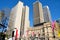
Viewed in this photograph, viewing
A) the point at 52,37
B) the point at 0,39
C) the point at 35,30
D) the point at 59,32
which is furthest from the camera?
the point at 35,30

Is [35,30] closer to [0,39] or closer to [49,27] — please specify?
[49,27]

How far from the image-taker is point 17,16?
190 m

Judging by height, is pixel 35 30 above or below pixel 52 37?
above

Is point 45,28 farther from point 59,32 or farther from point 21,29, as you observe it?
point 21,29

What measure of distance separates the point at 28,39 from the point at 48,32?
23.9 metres

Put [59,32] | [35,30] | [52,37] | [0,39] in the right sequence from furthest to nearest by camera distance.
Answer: [35,30] → [59,32] → [52,37] → [0,39]

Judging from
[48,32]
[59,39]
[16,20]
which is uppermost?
[16,20]

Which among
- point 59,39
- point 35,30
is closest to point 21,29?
point 35,30

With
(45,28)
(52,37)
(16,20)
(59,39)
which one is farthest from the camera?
(16,20)

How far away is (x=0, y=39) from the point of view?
91.7ft

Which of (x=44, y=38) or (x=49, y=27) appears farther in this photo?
(x=49, y=27)

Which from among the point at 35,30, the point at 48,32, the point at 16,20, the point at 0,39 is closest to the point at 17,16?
the point at 16,20

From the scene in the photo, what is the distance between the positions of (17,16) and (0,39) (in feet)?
535

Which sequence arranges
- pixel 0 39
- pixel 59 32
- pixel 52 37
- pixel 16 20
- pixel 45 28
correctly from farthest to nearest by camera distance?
pixel 16 20 → pixel 45 28 → pixel 59 32 → pixel 52 37 → pixel 0 39
